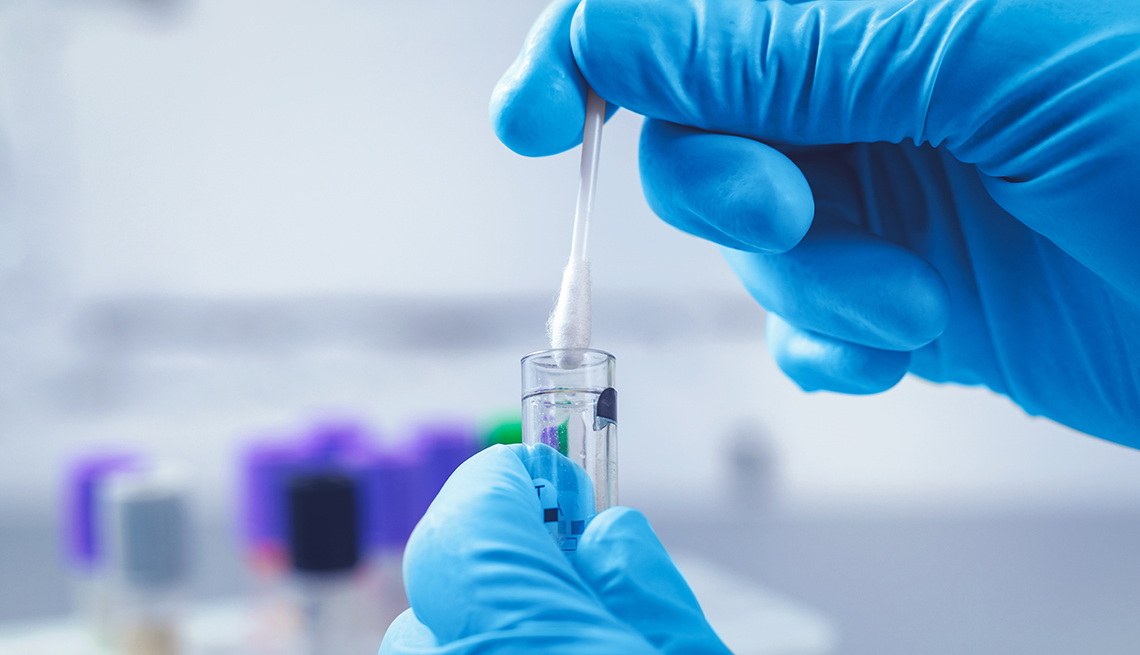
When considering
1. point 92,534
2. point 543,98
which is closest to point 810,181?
point 543,98

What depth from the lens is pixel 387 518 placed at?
125cm

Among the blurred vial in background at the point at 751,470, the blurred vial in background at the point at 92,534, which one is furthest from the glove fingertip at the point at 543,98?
the blurred vial in background at the point at 751,470

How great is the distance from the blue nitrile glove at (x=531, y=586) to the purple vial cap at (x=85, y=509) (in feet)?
3.26

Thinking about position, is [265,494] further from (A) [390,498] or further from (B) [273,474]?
(A) [390,498]

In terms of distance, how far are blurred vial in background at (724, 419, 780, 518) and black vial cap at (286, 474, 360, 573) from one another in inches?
61.4

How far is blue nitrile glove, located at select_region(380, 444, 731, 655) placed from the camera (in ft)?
1.35

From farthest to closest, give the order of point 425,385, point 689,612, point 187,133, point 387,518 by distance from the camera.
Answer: point 425,385, point 187,133, point 387,518, point 689,612

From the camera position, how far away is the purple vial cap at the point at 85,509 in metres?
1.23

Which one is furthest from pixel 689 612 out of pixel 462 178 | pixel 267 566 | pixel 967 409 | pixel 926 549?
pixel 967 409

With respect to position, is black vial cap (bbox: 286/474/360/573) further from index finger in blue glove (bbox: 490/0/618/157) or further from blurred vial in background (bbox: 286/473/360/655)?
index finger in blue glove (bbox: 490/0/618/157)

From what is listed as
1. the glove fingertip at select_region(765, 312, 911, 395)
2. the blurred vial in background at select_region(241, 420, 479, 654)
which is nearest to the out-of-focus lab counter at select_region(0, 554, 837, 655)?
the blurred vial in background at select_region(241, 420, 479, 654)

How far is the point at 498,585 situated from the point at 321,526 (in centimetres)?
71

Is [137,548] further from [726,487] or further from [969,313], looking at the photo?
[726,487]

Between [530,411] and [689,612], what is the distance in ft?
0.51
